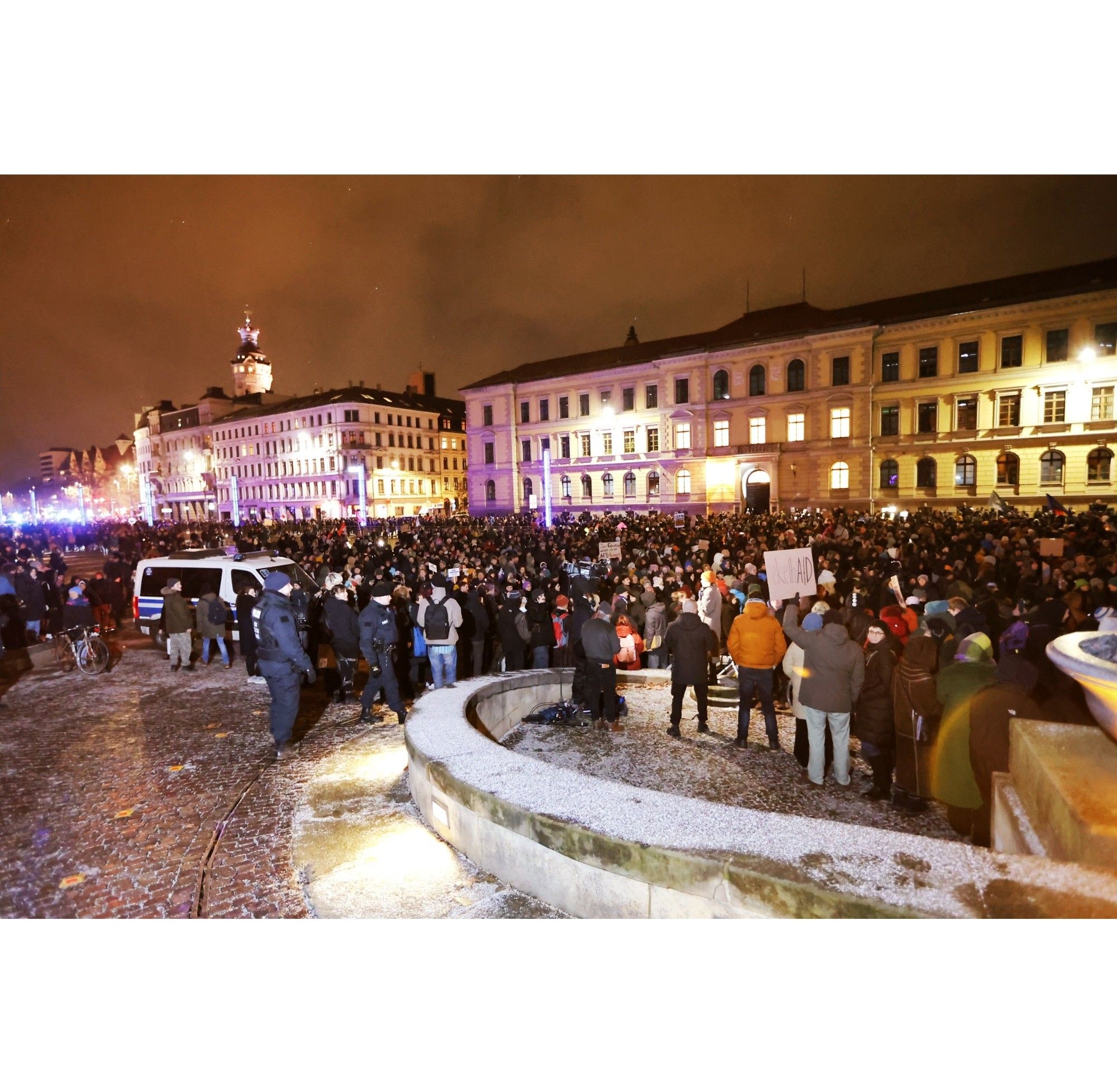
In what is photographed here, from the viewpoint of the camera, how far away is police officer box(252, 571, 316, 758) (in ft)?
21.3

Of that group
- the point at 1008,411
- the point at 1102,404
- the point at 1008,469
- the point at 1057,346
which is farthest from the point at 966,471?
the point at 1057,346

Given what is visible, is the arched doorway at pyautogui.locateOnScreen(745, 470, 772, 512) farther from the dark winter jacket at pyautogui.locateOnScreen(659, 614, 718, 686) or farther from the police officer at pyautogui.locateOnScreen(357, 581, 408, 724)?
the police officer at pyautogui.locateOnScreen(357, 581, 408, 724)

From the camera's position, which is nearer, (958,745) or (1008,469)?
(958,745)

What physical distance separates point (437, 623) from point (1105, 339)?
1645 inches

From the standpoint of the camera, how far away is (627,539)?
21.7 m

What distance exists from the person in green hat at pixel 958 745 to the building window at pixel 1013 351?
40.2 metres

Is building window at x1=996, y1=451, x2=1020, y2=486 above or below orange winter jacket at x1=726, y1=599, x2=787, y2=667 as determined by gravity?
above

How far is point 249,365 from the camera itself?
→ 346 ft

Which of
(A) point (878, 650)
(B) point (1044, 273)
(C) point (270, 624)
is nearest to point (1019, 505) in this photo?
(B) point (1044, 273)

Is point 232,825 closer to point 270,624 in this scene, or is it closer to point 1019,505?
point 270,624

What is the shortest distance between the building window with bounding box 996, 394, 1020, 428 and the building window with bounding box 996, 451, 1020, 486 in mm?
1770

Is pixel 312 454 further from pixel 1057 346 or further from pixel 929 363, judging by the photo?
pixel 1057 346

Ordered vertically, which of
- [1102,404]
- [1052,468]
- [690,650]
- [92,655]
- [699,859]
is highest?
[1102,404]

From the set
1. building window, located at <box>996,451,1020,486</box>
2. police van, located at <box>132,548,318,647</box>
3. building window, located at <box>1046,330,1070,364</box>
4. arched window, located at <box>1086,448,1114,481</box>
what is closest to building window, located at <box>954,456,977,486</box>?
building window, located at <box>996,451,1020,486</box>
